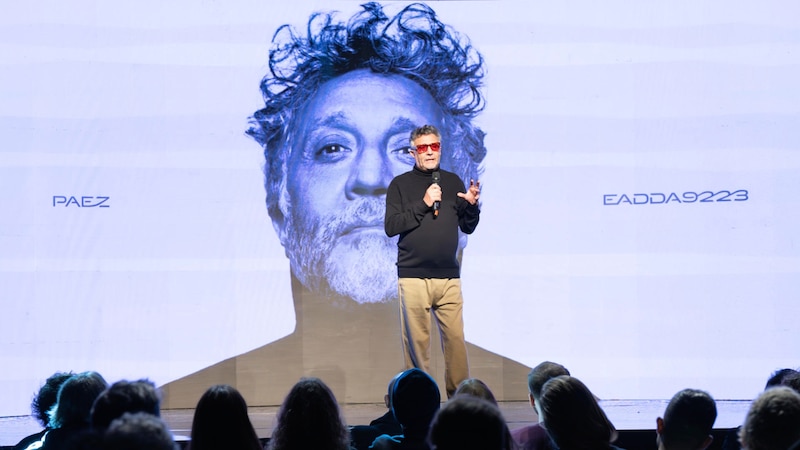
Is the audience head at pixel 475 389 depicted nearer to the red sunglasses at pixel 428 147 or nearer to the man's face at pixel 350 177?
the red sunglasses at pixel 428 147

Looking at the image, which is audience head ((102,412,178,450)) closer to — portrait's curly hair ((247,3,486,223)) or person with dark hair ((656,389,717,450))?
person with dark hair ((656,389,717,450))

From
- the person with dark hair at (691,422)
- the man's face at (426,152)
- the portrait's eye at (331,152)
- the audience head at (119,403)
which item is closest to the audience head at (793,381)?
the person with dark hair at (691,422)

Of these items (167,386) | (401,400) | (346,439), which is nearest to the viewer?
(346,439)

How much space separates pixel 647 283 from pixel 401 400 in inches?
Answer: 108

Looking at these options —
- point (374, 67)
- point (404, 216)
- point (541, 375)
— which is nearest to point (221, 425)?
point (541, 375)

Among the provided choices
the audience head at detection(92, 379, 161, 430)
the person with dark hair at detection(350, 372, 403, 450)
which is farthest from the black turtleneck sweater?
the audience head at detection(92, 379, 161, 430)

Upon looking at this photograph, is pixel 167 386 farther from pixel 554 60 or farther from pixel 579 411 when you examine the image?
pixel 579 411

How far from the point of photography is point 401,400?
240 cm

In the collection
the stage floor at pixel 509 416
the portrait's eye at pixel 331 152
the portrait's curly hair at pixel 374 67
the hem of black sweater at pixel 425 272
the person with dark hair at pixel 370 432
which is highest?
the portrait's curly hair at pixel 374 67

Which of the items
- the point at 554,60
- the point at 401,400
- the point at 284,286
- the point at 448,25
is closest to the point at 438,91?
the point at 448,25

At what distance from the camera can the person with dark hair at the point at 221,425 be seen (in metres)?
2.14

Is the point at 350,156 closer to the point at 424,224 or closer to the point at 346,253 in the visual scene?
the point at 346,253

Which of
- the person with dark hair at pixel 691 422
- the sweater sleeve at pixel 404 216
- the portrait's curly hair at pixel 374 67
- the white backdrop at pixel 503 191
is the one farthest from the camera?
the portrait's curly hair at pixel 374 67

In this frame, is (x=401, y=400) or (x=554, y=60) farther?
(x=554, y=60)
